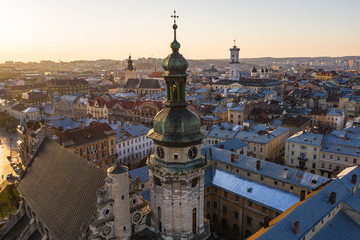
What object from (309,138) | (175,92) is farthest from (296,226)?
(309,138)

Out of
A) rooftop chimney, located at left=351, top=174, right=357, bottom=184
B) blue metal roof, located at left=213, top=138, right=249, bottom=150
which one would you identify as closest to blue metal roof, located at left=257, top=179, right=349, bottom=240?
rooftop chimney, located at left=351, top=174, right=357, bottom=184

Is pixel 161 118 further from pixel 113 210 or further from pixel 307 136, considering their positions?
pixel 307 136

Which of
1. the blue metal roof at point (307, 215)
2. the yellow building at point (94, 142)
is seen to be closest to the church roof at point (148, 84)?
the yellow building at point (94, 142)

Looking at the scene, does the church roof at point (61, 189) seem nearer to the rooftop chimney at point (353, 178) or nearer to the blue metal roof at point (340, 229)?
the blue metal roof at point (340, 229)

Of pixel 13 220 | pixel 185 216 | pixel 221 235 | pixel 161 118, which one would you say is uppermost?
pixel 161 118

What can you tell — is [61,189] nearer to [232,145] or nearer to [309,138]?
[232,145]

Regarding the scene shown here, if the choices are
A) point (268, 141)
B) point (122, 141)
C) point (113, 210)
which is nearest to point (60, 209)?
point (113, 210)
